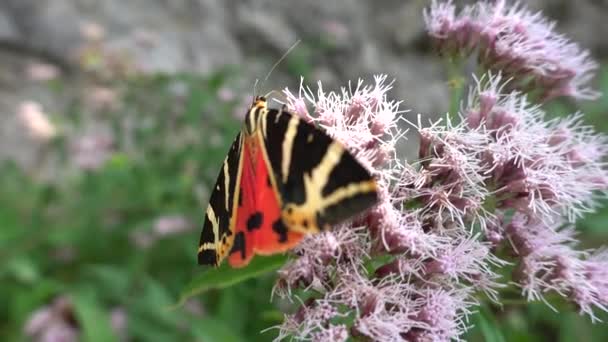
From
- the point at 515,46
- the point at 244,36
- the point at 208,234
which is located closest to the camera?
the point at 208,234

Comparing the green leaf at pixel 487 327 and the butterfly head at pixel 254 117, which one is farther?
the green leaf at pixel 487 327

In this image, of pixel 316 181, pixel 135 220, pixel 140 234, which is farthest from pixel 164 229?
pixel 316 181

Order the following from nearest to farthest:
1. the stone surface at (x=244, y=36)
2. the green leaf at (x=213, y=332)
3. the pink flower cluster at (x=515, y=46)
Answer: the pink flower cluster at (x=515, y=46), the green leaf at (x=213, y=332), the stone surface at (x=244, y=36)

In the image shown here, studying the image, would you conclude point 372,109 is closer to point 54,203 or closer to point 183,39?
point 54,203

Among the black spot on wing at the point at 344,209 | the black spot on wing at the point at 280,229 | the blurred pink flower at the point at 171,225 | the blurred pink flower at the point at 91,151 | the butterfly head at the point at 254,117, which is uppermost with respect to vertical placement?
the blurred pink flower at the point at 91,151

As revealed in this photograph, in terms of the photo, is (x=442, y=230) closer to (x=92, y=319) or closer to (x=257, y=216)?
(x=257, y=216)

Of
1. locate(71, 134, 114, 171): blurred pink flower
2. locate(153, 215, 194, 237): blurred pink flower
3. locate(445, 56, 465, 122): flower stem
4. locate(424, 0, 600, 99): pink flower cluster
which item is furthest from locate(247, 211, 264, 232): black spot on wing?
locate(71, 134, 114, 171): blurred pink flower

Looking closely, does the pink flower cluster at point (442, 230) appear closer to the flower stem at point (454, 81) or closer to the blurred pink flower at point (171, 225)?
the flower stem at point (454, 81)

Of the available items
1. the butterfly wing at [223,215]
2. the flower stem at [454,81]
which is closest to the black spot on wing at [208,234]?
the butterfly wing at [223,215]
